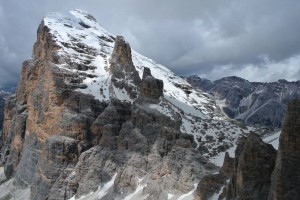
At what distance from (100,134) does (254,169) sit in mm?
65600

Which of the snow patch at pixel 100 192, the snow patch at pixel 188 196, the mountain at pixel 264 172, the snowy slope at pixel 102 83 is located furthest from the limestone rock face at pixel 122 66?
the mountain at pixel 264 172

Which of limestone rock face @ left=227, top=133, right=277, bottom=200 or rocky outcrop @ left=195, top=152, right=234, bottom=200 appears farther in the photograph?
rocky outcrop @ left=195, top=152, right=234, bottom=200

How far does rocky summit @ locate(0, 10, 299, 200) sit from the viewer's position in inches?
2328

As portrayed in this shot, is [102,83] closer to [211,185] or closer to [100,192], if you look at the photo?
[100,192]

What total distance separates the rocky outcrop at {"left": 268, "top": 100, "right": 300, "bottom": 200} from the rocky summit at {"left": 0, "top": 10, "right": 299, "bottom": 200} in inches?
4.4

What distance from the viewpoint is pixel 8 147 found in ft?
584

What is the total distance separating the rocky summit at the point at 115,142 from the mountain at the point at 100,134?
269 millimetres

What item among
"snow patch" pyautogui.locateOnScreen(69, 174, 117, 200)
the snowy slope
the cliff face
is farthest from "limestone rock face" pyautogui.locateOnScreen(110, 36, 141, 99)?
"snow patch" pyautogui.locateOnScreen(69, 174, 117, 200)

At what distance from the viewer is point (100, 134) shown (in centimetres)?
11631

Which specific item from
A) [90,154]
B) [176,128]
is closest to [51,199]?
[90,154]

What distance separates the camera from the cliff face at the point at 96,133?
87.0m

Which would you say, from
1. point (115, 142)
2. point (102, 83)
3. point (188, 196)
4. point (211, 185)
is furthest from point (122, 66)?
point (211, 185)

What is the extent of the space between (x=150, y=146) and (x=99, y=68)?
5729 centimetres

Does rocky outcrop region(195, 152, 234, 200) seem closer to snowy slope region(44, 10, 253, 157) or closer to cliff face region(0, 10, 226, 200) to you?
cliff face region(0, 10, 226, 200)
